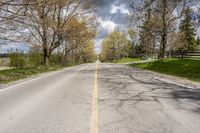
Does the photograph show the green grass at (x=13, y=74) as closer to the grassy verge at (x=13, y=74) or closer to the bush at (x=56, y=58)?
the grassy verge at (x=13, y=74)

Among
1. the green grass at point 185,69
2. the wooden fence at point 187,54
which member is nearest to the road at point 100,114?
the green grass at point 185,69

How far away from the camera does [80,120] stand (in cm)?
759

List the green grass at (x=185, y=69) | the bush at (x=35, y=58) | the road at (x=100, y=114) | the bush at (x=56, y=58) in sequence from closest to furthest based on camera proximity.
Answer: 1. the road at (x=100, y=114)
2. the green grass at (x=185, y=69)
3. the bush at (x=35, y=58)
4. the bush at (x=56, y=58)

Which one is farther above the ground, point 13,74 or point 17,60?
point 17,60

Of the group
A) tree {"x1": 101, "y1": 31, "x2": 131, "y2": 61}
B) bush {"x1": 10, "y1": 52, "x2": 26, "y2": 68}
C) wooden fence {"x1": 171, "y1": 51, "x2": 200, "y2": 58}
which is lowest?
bush {"x1": 10, "y1": 52, "x2": 26, "y2": 68}

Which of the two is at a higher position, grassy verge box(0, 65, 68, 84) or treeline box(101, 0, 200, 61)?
treeline box(101, 0, 200, 61)

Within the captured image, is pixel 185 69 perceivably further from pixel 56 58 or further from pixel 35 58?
pixel 56 58

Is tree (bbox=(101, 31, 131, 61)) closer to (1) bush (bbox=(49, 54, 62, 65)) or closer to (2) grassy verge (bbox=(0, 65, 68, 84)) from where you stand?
(1) bush (bbox=(49, 54, 62, 65))

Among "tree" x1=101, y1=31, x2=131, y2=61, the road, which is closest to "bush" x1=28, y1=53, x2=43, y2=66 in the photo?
the road

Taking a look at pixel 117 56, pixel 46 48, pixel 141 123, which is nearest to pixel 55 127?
pixel 141 123

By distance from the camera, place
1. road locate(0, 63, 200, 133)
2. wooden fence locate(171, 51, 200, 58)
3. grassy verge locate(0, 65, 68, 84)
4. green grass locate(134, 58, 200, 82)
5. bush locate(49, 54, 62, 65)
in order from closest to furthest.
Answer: road locate(0, 63, 200, 133)
grassy verge locate(0, 65, 68, 84)
green grass locate(134, 58, 200, 82)
wooden fence locate(171, 51, 200, 58)
bush locate(49, 54, 62, 65)

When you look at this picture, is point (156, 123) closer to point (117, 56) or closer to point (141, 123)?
point (141, 123)

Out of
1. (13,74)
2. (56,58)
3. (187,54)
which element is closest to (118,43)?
(56,58)

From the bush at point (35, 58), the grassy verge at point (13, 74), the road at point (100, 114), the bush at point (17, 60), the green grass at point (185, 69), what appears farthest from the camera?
the bush at point (35, 58)
